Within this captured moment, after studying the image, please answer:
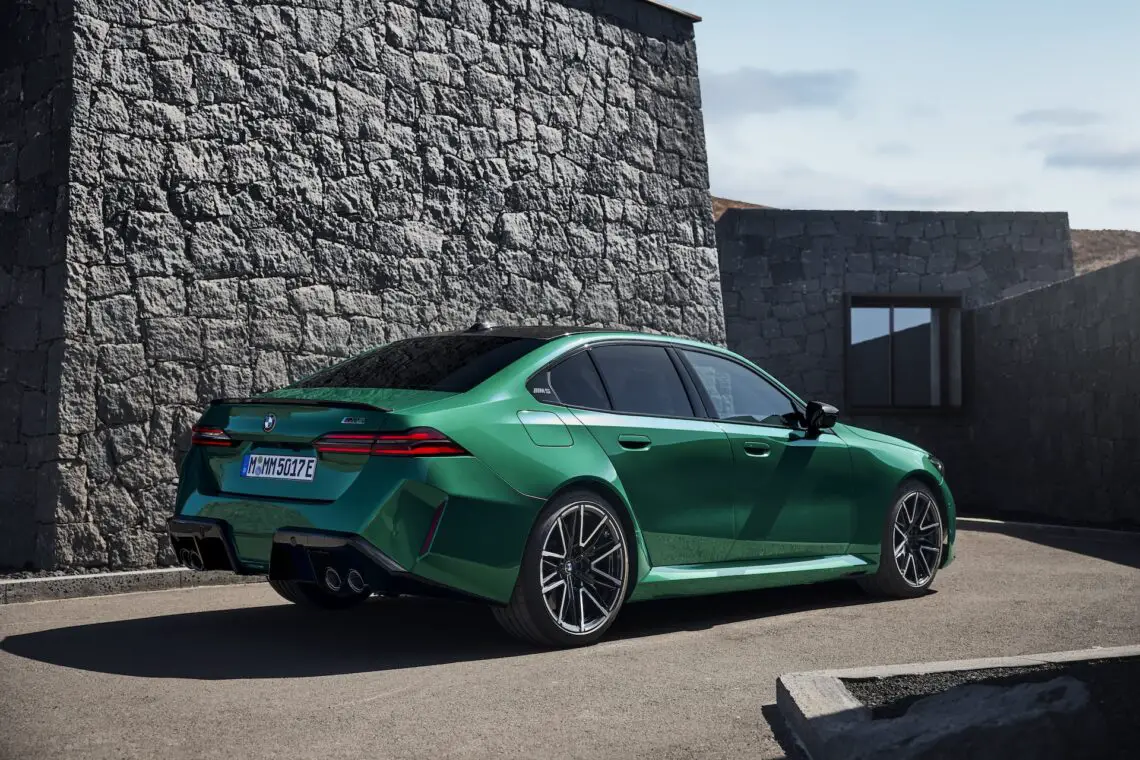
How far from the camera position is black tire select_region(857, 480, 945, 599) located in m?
7.77

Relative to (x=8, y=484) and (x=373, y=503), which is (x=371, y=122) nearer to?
(x=8, y=484)

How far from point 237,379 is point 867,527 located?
452 cm

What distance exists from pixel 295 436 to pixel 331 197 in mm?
4748

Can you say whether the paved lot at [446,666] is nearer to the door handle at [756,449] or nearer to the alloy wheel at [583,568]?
the alloy wheel at [583,568]

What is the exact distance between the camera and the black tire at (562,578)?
18.8 feet

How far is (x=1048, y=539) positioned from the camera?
476 inches

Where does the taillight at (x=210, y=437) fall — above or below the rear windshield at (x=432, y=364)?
below

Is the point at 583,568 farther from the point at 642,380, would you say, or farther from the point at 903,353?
the point at 903,353

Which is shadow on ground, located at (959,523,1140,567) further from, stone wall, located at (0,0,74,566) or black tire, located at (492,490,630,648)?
stone wall, located at (0,0,74,566)

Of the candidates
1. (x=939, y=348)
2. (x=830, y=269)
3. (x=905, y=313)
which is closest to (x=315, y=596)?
(x=830, y=269)

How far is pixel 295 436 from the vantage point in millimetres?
5656

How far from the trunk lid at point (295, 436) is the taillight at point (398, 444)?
0.03 meters

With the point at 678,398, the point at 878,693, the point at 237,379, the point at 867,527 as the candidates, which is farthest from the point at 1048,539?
the point at 878,693

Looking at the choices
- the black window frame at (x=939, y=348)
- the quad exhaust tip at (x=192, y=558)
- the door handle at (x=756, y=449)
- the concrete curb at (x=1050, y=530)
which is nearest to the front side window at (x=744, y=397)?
the door handle at (x=756, y=449)
